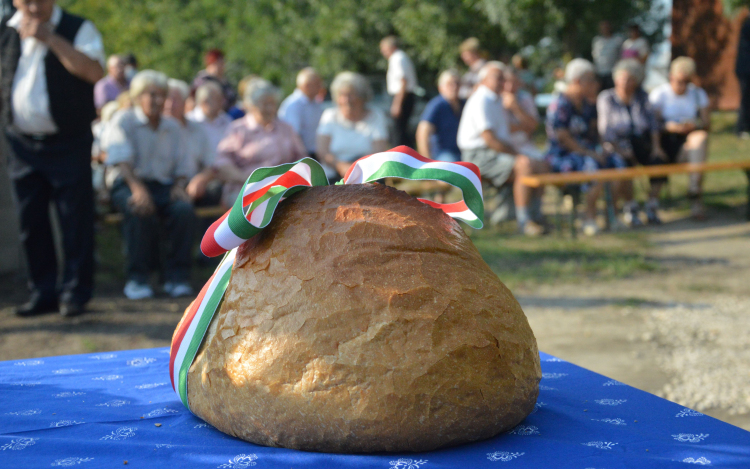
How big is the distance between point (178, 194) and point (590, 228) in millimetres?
4777

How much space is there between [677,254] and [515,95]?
9.76 ft

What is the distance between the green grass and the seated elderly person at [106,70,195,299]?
2811mm

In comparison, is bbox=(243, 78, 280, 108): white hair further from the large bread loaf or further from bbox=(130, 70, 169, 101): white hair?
the large bread loaf

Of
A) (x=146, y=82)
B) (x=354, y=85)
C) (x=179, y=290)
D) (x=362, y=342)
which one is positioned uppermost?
(x=146, y=82)

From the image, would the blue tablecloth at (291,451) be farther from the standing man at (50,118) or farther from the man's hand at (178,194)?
the man's hand at (178,194)

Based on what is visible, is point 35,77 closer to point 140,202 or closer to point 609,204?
point 140,202

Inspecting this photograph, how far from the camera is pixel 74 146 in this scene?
457 cm

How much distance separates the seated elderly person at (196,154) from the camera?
6.34 m

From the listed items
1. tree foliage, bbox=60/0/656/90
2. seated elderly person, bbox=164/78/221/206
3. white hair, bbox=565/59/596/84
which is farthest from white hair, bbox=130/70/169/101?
tree foliage, bbox=60/0/656/90

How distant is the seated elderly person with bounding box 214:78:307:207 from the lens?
6.54m

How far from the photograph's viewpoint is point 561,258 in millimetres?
6941

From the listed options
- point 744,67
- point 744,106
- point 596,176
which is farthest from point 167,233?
point 744,106

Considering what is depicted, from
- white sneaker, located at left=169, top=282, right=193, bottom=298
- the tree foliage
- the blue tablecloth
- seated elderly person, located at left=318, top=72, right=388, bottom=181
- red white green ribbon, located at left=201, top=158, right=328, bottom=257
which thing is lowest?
white sneaker, located at left=169, top=282, right=193, bottom=298

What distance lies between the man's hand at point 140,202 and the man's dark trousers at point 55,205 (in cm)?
81
